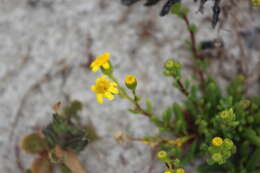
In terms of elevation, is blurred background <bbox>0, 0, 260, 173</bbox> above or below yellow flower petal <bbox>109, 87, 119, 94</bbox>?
below

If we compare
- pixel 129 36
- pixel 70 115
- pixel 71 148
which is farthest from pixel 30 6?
pixel 71 148

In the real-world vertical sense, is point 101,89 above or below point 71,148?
above

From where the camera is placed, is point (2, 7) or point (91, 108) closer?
point (91, 108)

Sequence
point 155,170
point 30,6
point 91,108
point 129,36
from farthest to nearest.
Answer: point 30,6
point 129,36
point 91,108
point 155,170

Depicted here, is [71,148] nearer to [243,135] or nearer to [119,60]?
[119,60]

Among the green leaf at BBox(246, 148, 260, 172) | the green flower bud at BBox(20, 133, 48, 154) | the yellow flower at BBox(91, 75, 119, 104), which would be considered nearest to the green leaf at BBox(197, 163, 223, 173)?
the green leaf at BBox(246, 148, 260, 172)

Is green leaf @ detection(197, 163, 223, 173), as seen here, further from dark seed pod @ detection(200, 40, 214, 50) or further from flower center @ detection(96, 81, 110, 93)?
dark seed pod @ detection(200, 40, 214, 50)

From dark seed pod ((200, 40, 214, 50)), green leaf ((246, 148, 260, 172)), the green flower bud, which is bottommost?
green leaf ((246, 148, 260, 172))

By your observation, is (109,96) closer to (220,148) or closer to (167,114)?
(167,114)
